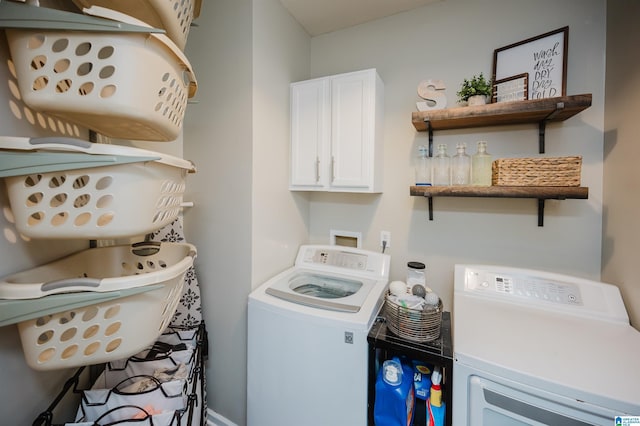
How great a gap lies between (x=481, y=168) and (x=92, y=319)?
177cm

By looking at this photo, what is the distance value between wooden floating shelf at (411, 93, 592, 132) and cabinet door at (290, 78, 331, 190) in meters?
0.60

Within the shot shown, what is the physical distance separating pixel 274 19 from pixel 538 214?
1.97 metres

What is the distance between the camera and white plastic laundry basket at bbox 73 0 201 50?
85cm

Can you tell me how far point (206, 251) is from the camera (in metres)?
1.72

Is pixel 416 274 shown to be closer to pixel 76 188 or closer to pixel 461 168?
pixel 461 168

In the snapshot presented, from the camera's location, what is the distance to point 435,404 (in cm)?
110

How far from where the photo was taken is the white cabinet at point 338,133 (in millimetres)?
1662

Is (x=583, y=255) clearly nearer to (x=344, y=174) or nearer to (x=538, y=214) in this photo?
(x=538, y=214)

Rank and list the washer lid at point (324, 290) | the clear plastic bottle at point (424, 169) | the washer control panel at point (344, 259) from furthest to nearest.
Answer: the washer control panel at point (344, 259) → the clear plastic bottle at point (424, 169) → the washer lid at point (324, 290)

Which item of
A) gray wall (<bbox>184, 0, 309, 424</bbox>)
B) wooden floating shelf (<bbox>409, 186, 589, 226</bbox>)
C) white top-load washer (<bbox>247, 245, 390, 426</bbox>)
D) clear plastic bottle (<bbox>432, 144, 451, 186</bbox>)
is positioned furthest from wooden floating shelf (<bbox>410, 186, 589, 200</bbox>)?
gray wall (<bbox>184, 0, 309, 424</bbox>)

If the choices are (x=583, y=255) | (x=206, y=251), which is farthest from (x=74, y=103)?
(x=583, y=255)

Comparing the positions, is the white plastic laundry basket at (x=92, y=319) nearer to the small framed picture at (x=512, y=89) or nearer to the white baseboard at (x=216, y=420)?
the white baseboard at (x=216, y=420)

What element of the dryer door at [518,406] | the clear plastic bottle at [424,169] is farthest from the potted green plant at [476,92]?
the dryer door at [518,406]

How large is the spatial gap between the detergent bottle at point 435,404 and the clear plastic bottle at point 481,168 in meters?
0.99
